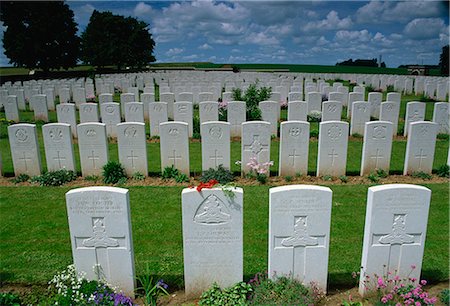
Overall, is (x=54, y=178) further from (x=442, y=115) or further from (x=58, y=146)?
(x=442, y=115)

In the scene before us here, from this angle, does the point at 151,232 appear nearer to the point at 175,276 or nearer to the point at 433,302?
the point at 175,276

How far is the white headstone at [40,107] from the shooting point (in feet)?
51.5

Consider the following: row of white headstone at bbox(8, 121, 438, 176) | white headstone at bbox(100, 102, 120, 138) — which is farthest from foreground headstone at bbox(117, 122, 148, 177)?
white headstone at bbox(100, 102, 120, 138)

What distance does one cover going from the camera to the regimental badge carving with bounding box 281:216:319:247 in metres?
4.27

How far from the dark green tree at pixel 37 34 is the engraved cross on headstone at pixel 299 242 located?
43664 mm

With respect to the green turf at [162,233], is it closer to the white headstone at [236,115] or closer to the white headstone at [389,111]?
the white headstone at [236,115]

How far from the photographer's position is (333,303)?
443cm

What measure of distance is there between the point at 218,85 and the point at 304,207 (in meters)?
17.7

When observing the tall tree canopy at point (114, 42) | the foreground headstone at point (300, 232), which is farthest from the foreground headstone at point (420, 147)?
the tall tree canopy at point (114, 42)

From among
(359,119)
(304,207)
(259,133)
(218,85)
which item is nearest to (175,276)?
(304,207)

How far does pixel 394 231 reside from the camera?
434 centimetres

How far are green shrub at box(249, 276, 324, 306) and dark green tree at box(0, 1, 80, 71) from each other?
43710 mm

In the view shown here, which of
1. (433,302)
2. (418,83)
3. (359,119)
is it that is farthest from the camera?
(418,83)

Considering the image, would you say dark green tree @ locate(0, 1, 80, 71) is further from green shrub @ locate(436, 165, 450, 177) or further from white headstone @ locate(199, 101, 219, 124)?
green shrub @ locate(436, 165, 450, 177)
